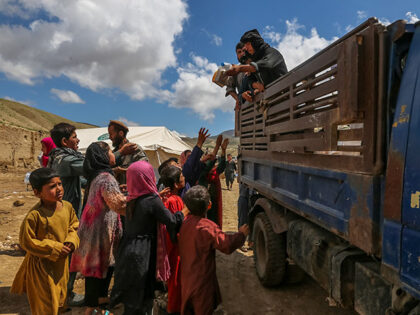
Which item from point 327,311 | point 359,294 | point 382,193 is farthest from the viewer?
point 327,311

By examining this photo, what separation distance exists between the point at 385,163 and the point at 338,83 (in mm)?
631

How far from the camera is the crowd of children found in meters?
2.27

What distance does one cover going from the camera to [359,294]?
172 centimetres

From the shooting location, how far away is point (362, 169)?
1659mm

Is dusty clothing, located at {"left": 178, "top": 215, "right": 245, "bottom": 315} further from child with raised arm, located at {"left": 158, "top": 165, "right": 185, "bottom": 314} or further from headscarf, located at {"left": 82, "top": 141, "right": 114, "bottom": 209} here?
headscarf, located at {"left": 82, "top": 141, "right": 114, "bottom": 209}

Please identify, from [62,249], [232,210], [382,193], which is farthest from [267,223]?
[232,210]

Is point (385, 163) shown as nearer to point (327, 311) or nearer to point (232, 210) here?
point (327, 311)

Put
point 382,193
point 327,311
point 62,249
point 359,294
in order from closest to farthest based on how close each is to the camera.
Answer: point 382,193, point 359,294, point 62,249, point 327,311

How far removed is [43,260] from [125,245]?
2.26 ft

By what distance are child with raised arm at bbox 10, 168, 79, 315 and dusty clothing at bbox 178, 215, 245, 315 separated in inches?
40.7

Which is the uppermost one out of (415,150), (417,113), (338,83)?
(338,83)

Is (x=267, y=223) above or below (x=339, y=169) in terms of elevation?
below

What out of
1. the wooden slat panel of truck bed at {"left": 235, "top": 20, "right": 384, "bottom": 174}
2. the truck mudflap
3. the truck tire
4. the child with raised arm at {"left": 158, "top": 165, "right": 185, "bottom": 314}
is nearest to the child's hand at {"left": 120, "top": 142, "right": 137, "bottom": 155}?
the child with raised arm at {"left": 158, "top": 165, "right": 185, "bottom": 314}

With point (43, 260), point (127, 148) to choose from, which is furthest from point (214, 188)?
point (43, 260)
